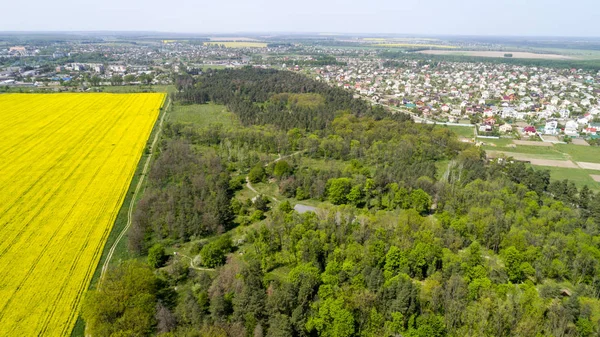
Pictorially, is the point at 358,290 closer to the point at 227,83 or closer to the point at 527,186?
the point at 527,186

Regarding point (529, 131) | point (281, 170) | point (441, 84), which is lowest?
point (281, 170)

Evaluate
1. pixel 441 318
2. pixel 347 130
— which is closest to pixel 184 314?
pixel 441 318

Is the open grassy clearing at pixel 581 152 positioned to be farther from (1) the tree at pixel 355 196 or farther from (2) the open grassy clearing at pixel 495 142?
(1) the tree at pixel 355 196

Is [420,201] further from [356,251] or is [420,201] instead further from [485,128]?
[485,128]

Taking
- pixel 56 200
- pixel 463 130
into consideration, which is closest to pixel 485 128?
pixel 463 130

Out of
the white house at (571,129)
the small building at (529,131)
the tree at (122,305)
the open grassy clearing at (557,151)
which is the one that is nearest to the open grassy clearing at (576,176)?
the open grassy clearing at (557,151)
